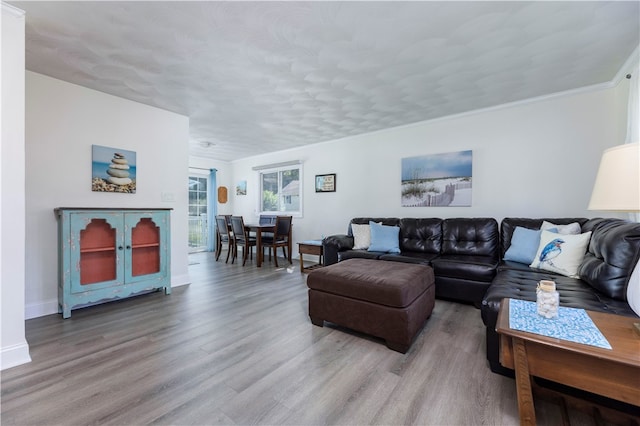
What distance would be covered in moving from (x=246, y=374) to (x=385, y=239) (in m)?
2.55

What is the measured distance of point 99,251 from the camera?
3027mm

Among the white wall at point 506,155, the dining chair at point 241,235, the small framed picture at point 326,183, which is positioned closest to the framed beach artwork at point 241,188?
the dining chair at point 241,235

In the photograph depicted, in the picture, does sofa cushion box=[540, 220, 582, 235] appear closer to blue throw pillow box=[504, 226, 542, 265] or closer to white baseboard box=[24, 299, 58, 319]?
blue throw pillow box=[504, 226, 542, 265]

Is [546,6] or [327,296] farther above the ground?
[546,6]

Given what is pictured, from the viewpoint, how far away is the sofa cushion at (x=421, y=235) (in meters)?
3.67

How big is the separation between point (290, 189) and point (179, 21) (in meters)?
4.17

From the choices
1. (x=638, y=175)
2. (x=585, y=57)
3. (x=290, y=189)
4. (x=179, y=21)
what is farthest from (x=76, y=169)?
(x=585, y=57)

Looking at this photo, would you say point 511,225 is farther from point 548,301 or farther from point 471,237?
point 548,301

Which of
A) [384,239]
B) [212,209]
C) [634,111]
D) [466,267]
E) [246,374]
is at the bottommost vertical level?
[246,374]

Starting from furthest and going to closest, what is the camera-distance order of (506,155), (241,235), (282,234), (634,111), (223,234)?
(223,234), (282,234), (241,235), (506,155), (634,111)

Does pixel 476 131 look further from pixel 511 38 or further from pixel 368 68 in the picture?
pixel 368 68

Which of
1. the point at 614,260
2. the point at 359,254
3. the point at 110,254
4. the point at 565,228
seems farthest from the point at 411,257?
the point at 110,254

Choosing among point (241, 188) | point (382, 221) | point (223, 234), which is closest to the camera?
point (382, 221)

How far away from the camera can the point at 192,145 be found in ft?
18.1
